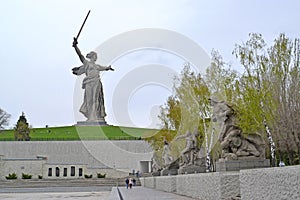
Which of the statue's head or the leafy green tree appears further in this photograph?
the leafy green tree

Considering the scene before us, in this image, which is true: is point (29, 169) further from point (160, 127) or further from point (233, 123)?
point (233, 123)

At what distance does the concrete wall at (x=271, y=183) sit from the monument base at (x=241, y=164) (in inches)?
128

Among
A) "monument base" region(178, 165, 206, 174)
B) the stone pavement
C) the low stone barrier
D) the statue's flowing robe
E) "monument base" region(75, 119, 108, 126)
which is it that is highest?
the statue's flowing robe

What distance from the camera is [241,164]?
10.3m

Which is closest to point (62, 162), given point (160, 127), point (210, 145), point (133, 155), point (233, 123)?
point (133, 155)

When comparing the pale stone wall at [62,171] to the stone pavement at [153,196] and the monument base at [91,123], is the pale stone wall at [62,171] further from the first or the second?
the stone pavement at [153,196]

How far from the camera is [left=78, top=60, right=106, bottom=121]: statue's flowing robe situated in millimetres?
58844

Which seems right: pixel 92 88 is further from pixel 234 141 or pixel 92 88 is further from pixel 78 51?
pixel 234 141

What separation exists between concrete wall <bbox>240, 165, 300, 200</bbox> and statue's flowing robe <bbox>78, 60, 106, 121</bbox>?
5277 cm

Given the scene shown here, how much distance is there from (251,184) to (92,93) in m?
53.9

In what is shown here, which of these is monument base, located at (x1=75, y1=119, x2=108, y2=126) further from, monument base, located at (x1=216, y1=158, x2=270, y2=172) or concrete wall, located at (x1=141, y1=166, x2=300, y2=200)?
monument base, located at (x1=216, y1=158, x2=270, y2=172)

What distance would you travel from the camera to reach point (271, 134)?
65.6 feet

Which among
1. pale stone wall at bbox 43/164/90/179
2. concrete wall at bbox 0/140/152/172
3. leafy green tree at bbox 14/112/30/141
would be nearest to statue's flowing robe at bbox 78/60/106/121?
pale stone wall at bbox 43/164/90/179

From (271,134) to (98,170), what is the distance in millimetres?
43954
